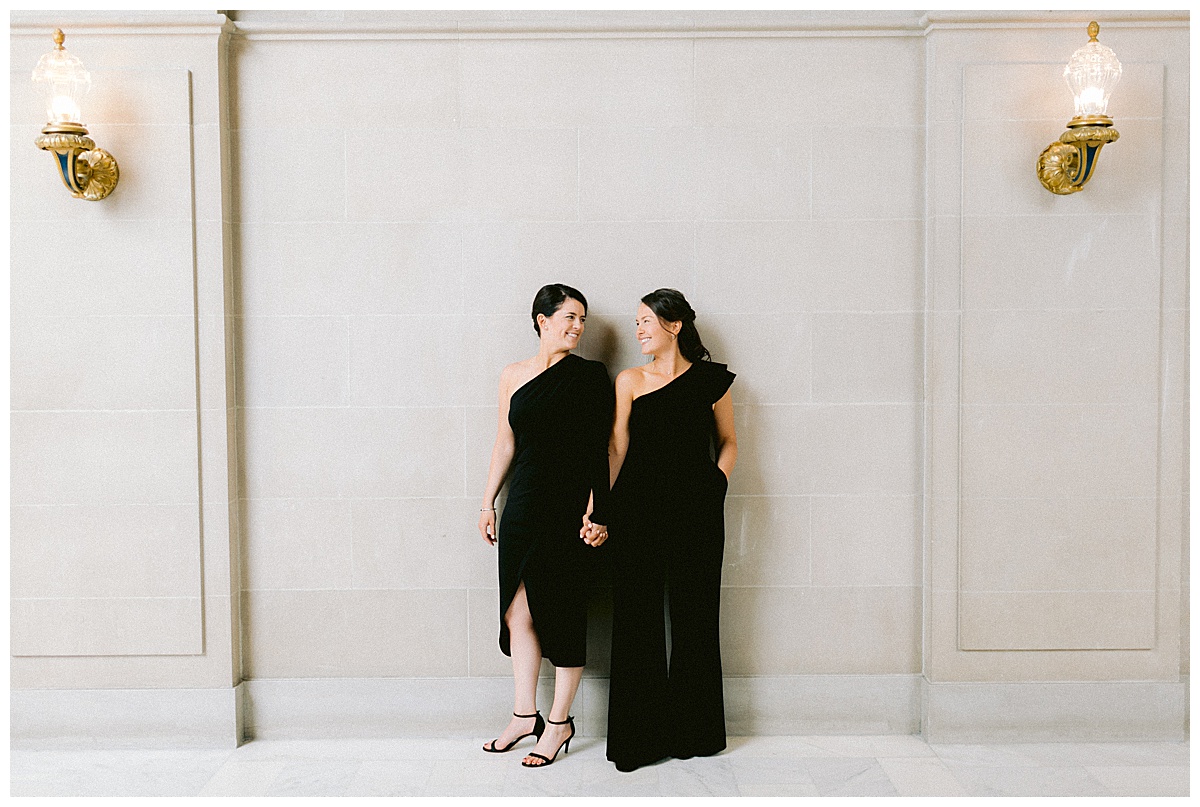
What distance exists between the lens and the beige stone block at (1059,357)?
9.82ft

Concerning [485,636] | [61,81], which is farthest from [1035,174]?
[61,81]

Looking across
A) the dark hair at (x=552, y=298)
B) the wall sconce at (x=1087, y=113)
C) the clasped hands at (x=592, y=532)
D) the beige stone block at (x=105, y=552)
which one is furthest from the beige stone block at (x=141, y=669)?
the wall sconce at (x=1087, y=113)

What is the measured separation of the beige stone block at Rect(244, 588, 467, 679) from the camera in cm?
310

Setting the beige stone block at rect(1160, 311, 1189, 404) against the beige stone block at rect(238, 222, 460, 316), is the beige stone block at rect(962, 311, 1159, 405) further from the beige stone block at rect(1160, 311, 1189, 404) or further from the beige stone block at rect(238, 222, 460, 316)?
the beige stone block at rect(238, 222, 460, 316)

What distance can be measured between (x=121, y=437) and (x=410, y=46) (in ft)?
5.71

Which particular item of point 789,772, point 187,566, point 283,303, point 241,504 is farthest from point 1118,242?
point 187,566

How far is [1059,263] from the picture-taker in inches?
118

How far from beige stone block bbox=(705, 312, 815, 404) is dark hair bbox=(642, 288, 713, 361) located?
12 cm

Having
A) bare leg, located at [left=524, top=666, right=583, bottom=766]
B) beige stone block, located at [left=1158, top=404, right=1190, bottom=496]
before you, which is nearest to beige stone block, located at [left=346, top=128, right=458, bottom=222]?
bare leg, located at [left=524, top=666, right=583, bottom=766]

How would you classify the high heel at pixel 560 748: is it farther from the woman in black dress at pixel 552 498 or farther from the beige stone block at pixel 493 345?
the beige stone block at pixel 493 345

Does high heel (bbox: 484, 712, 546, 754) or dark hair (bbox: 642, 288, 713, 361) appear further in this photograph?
high heel (bbox: 484, 712, 546, 754)

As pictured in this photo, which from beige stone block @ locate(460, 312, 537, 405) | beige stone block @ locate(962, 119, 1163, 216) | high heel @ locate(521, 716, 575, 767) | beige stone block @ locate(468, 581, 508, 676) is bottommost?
high heel @ locate(521, 716, 575, 767)

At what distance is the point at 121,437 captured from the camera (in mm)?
3004

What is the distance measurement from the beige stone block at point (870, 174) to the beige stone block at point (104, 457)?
2.42 m
